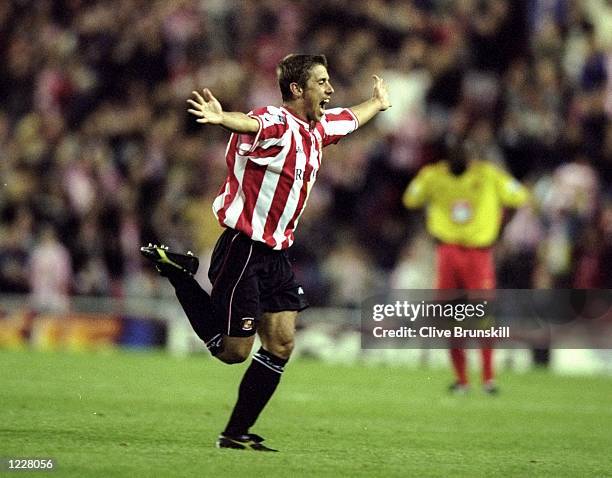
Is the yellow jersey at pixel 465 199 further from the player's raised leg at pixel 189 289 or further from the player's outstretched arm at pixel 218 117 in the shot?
the player's outstretched arm at pixel 218 117

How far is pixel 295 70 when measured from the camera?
8.13 m

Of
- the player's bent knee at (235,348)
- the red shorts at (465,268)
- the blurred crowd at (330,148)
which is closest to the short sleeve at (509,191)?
the red shorts at (465,268)

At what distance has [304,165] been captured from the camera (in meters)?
8.18

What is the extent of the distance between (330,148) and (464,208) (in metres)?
4.82

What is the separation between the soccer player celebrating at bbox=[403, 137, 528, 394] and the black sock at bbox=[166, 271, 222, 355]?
5.80m

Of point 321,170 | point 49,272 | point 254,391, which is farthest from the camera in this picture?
point 49,272

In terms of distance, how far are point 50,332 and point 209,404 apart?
23.9 ft

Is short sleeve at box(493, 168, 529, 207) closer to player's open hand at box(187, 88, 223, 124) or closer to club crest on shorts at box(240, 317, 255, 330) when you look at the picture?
club crest on shorts at box(240, 317, 255, 330)

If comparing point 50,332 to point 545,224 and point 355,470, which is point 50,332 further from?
point 355,470

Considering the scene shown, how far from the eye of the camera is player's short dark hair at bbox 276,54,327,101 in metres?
8.13

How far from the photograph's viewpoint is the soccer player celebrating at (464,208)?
13898 mm

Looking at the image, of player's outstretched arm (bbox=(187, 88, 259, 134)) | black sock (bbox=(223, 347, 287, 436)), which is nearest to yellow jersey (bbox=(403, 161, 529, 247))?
black sock (bbox=(223, 347, 287, 436))

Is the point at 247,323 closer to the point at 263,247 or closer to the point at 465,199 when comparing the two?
the point at 263,247

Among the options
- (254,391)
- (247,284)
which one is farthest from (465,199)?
(254,391)
